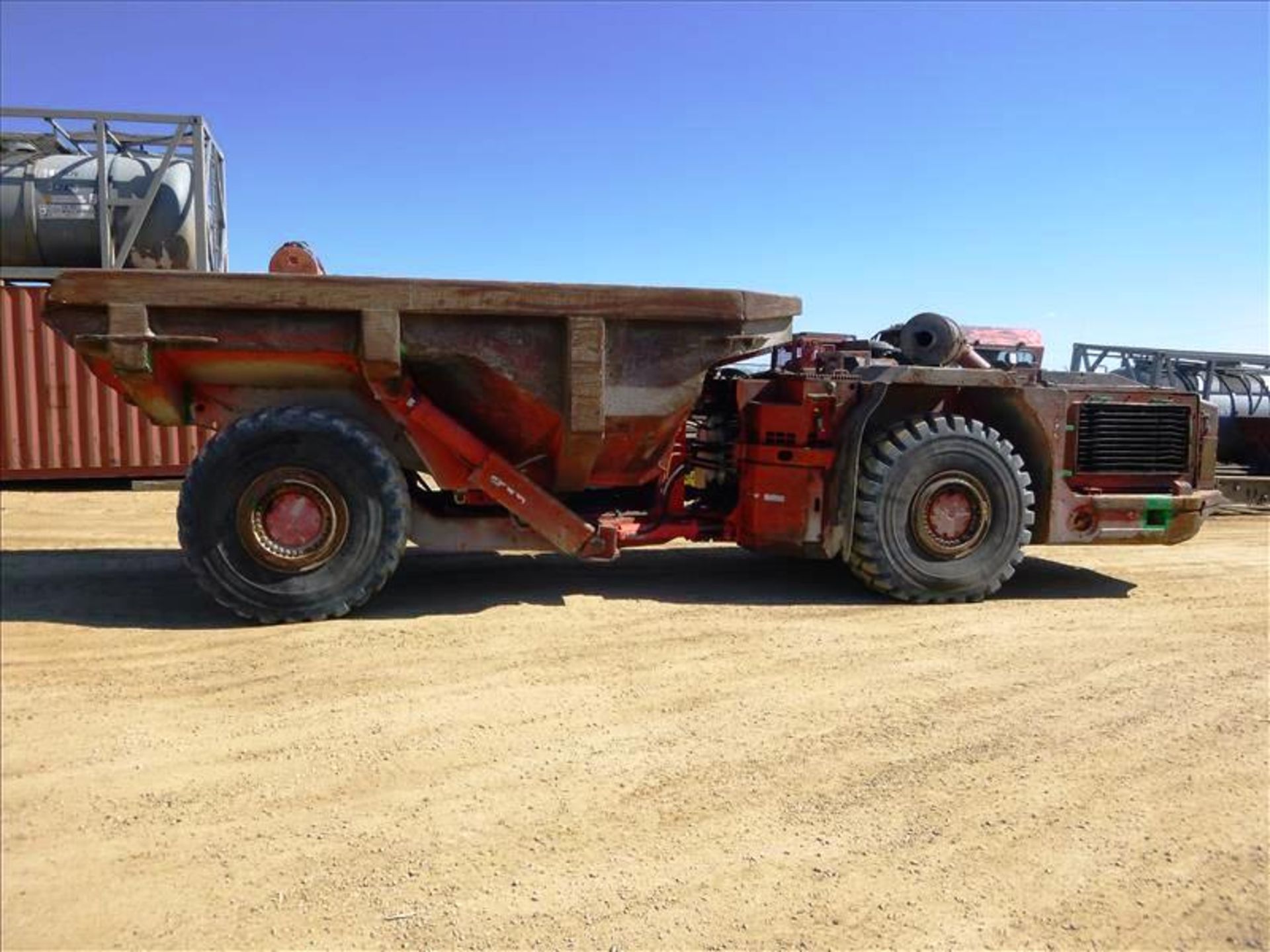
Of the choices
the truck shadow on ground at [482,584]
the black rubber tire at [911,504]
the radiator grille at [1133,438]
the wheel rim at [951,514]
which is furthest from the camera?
the radiator grille at [1133,438]

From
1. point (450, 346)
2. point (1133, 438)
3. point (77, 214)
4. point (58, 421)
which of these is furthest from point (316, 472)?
point (58, 421)

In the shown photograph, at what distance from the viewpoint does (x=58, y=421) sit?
1105 centimetres

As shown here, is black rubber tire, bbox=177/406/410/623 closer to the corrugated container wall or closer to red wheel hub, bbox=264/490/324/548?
red wheel hub, bbox=264/490/324/548

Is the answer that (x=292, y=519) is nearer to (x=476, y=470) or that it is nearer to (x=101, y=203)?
(x=476, y=470)

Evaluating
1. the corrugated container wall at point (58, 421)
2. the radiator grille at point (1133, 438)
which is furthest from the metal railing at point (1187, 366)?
the corrugated container wall at point (58, 421)

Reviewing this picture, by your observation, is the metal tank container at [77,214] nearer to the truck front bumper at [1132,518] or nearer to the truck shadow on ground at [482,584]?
the truck shadow on ground at [482,584]

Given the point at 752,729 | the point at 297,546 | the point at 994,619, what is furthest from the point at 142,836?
the point at 994,619

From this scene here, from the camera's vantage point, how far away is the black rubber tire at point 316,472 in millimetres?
5066

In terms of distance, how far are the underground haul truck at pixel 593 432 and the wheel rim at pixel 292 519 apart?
11 millimetres

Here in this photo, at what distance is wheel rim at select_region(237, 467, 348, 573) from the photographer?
5121mm

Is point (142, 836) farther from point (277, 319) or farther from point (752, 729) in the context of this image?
point (277, 319)

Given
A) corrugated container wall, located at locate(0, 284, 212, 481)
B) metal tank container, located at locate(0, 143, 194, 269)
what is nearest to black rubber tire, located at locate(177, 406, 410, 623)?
corrugated container wall, located at locate(0, 284, 212, 481)

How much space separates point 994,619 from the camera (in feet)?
18.6

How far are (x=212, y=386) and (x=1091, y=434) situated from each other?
5741 millimetres
